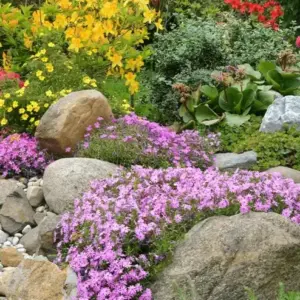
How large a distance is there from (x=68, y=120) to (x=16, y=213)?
3.33 feet

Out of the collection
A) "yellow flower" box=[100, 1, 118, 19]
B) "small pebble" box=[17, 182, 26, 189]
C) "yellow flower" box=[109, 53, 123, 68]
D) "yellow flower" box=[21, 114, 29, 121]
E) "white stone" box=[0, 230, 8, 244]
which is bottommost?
"small pebble" box=[17, 182, 26, 189]

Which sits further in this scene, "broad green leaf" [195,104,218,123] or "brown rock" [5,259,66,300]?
"broad green leaf" [195,104,218,123]

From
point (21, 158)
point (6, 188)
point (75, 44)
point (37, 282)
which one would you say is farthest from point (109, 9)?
point (37, 282)

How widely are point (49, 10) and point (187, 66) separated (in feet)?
5.65

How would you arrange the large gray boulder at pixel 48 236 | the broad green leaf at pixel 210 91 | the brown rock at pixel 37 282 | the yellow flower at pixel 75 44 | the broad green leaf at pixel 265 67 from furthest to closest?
the broad green leaf at pixel 265 67
the broad green leaf at pixel 210 91
the yellow flower at pixel 75 44
the large gray boulder at pixel 48 236
the brown rock at pixel 37 282

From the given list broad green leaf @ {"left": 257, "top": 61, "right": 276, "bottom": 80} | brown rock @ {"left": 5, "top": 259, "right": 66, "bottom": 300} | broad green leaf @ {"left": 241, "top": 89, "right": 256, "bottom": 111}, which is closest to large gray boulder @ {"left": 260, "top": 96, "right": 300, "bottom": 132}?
broad green leaf @ {"left": 241, "top": 89, "right": 256, "bottom": 111}

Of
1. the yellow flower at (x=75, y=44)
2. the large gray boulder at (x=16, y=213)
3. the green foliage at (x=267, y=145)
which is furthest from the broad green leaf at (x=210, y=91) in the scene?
the large gray boulder at (x=16, y=213)

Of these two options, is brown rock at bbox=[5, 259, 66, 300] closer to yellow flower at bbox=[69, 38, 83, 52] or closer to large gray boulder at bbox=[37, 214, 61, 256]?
large gray boulder at bbox=[37, 214, 61, 256]

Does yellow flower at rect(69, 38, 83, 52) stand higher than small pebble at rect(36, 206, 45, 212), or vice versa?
yellow flower at rect(69, 38, 83, 52)

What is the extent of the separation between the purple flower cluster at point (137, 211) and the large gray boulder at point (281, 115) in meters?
2.14

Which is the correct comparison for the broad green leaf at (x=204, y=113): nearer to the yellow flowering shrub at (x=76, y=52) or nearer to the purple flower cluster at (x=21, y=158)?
the yellow flowering shrub at (x=76, y=52)

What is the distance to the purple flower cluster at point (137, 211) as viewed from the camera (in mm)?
3680

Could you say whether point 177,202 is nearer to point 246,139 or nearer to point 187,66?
point 246,139

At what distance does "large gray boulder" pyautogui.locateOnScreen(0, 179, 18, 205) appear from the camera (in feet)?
18.6
